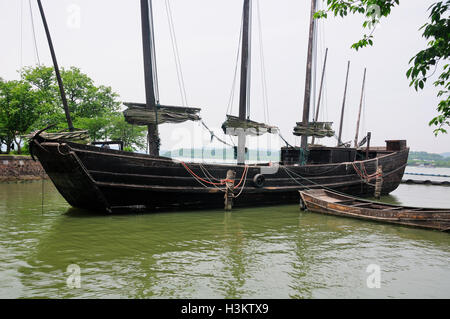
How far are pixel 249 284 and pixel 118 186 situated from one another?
6.34m

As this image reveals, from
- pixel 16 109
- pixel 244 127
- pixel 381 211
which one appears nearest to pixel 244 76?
pixel 244 127

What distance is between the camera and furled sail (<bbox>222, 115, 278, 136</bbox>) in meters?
13.9

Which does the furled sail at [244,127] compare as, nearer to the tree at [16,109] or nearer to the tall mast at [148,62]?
the tall mast at [148,62]

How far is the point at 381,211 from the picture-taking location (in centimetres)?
1040

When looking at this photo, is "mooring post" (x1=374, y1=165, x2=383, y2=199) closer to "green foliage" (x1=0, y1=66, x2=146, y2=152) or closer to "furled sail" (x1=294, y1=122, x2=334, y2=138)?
"furled sail" (x1=294, y1=122, x2=334, y2=138)

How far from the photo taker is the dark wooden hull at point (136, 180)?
30.7 ft

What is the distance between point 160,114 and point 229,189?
13.3 ft

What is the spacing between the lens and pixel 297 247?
7.36 meters

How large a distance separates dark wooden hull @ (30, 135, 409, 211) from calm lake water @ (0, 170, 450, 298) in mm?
686

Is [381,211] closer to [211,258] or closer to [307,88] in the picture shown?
[211,258]

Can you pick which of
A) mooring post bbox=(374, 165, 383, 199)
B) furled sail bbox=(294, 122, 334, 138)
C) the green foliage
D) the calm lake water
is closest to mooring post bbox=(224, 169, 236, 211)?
the calm lake water

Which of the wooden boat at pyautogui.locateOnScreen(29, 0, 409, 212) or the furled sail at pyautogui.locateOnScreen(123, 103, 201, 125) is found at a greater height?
the furled sail at pyautogui.locateOnScreen(123, 103, 201, 125)
